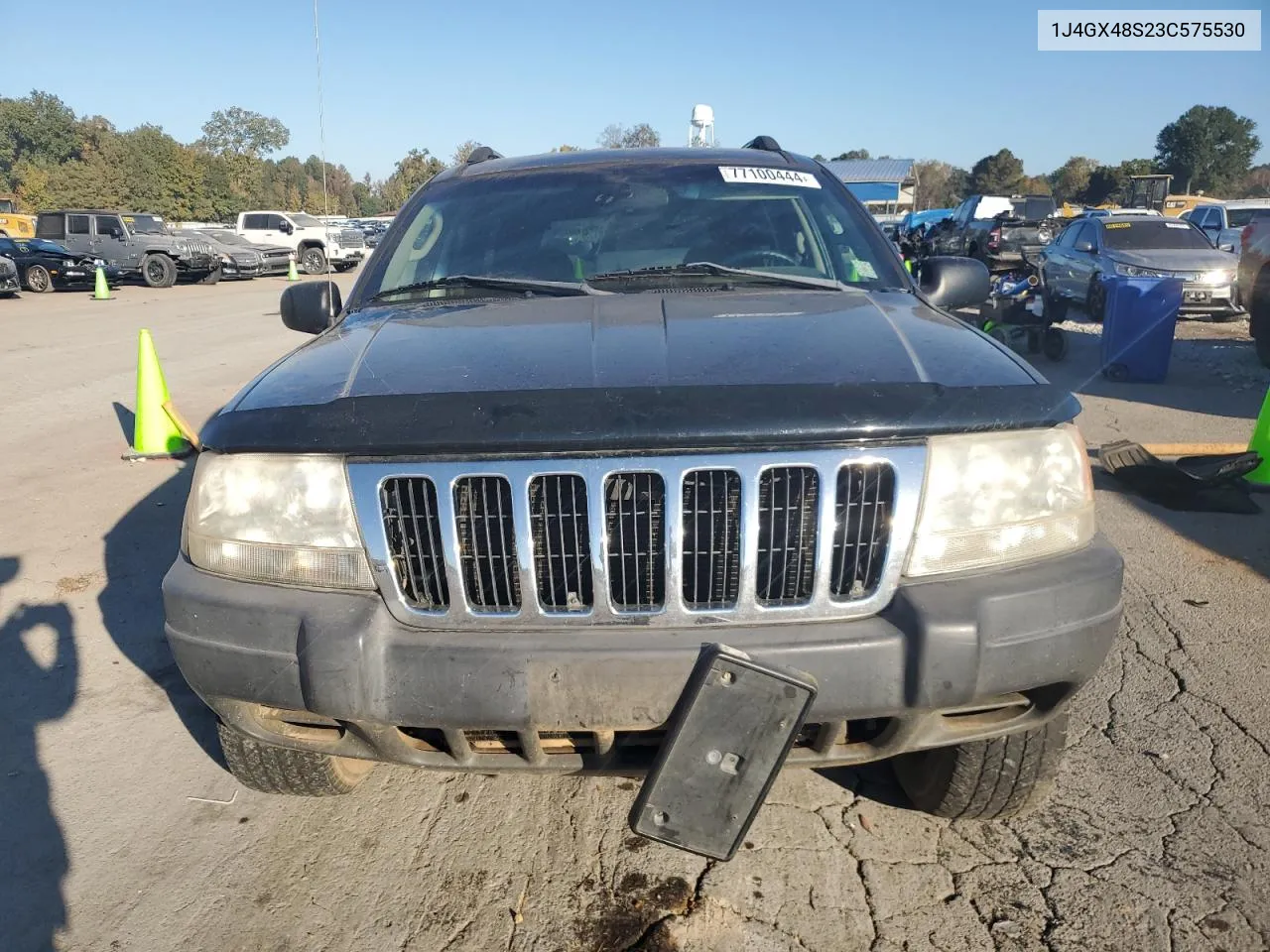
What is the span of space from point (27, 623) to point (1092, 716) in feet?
13.9

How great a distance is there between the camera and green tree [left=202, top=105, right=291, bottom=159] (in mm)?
91875

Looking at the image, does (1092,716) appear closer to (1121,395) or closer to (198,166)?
(1121,395)

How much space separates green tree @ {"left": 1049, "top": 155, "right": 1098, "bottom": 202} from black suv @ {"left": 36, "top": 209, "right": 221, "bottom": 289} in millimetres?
58726

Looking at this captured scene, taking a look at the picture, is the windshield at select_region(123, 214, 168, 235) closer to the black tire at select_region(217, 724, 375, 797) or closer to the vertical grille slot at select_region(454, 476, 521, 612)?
the black tire at select_region(217, 724, 375, 797)

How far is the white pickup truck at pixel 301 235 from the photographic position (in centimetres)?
2700

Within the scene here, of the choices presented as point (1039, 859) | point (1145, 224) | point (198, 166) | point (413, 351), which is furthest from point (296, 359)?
point (198, 166)

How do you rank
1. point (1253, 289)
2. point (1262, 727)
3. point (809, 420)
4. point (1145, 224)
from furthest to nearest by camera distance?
point (1145, 224)
point (1253, 289)
point (1262, 727)
point (809, 420)

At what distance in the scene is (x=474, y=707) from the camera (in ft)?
6.08

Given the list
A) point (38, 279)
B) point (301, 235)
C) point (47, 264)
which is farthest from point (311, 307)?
point (301, 235)

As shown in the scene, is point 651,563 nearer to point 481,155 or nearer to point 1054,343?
point 481,155

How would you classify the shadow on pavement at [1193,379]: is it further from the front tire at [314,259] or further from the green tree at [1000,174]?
the green tree at [1000,174]

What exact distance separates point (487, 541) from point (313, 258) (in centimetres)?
2812

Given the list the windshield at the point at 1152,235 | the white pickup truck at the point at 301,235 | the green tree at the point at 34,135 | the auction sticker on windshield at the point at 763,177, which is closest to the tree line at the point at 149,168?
the green tree at the point at 34,135

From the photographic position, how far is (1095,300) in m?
12.5
